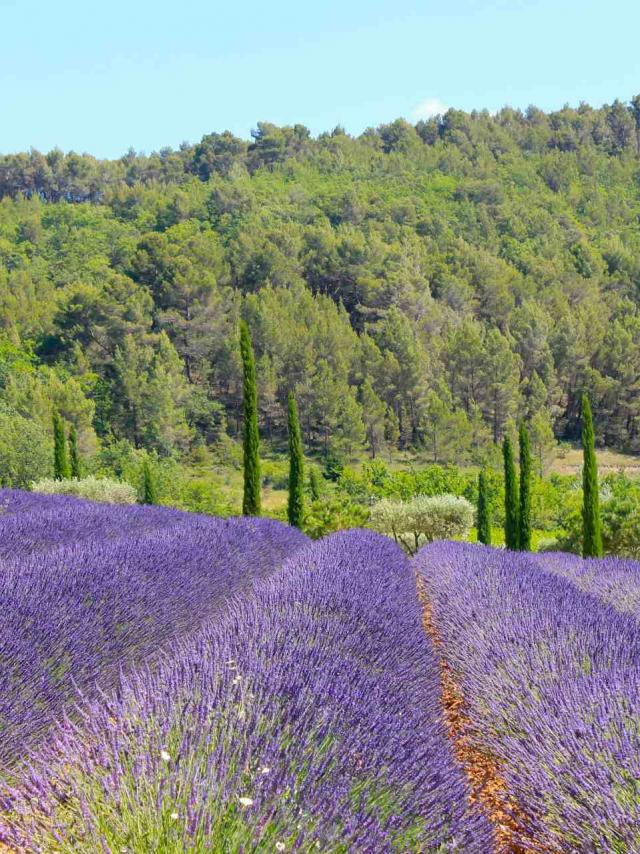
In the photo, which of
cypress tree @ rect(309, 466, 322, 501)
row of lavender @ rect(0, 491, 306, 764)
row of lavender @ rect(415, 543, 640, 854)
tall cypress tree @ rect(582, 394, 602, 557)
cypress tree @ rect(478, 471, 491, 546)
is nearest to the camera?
row of lavender @ rect(415, 543, 640, 854)

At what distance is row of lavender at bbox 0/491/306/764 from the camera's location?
3.34m

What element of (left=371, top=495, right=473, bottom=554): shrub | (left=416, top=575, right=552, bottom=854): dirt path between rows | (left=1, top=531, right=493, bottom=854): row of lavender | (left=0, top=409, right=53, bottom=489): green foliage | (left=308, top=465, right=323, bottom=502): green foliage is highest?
(left=1, top=531, right=493, bottom=854): row of lavender

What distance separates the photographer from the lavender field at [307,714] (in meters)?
1.94

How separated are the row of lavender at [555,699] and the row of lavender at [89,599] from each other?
165 centimetres

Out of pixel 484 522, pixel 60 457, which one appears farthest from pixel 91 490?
pixel 484 522

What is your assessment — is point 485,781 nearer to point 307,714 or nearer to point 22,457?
point 307,714

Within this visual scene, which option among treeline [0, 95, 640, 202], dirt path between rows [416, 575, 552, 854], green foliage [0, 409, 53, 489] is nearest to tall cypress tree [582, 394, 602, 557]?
dirt path between rows [416, 575, 552, 854]

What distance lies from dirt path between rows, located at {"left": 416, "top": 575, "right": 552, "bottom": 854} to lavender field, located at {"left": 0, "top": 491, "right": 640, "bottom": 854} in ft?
0.06

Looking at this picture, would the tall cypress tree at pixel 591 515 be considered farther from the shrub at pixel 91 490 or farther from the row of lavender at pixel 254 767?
the row of lavender at pixel 254 767

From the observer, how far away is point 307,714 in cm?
246

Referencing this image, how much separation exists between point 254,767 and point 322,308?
42.6 meters

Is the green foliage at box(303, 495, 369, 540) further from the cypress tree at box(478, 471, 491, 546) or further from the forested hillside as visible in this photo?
the forested hillside

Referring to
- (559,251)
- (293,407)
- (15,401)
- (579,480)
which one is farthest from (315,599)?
(559,251)

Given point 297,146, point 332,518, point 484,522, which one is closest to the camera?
point 332,518
